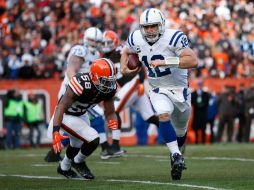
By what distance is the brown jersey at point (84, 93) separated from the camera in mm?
8312

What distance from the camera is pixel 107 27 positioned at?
20344mm

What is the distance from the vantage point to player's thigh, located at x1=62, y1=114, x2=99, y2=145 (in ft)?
28.0

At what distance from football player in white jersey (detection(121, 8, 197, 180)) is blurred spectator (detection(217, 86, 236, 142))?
972cm

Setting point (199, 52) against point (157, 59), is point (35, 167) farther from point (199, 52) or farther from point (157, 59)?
point (199, 52)

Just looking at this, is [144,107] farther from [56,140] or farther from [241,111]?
[241,111]

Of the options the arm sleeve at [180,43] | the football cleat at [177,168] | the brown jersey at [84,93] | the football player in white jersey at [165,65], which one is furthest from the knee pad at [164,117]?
the arm sleeve at [180,43]

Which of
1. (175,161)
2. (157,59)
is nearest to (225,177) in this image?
(175,161)

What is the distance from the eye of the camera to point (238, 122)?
19.8m

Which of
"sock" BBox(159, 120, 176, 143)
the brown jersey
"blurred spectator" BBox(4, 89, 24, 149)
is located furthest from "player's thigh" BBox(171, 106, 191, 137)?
"blurred spectator" BBox(4, 89, 24, 149)

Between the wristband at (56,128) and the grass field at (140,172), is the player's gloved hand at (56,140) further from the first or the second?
the grass field at (140,172)

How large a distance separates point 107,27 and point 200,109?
3475 mm

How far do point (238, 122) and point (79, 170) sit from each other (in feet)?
37.6

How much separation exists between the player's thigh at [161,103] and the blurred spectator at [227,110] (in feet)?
33.2

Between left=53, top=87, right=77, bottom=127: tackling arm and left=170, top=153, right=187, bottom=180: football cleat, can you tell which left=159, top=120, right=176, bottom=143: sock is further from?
left=53, top=87, right=77, bottom=127: tackling arm
